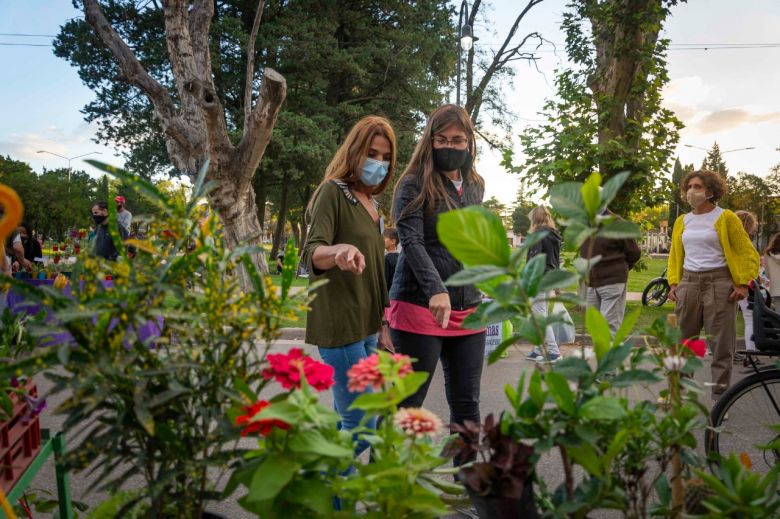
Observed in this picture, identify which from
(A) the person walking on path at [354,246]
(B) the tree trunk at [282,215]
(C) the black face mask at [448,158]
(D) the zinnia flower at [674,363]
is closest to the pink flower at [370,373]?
(D) the zinnia flower at [674,363]

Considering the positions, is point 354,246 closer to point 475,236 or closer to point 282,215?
point 475,236

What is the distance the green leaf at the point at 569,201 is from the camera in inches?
40.5

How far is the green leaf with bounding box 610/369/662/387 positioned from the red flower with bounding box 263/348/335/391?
52 cm

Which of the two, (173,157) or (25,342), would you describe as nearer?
(25,342)

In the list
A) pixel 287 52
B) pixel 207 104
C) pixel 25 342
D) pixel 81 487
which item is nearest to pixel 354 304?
pixel 25 342

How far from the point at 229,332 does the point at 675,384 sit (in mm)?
865

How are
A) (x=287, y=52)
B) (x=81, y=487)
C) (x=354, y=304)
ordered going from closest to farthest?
1. (x=354, y=304)
2. (x=81, y=487)
3. (x=287, y=52)

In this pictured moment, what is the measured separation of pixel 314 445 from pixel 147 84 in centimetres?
1049

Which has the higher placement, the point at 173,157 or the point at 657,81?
the point at 657,81

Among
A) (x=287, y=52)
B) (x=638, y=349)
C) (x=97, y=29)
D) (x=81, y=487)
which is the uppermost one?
(x=287, y=52)

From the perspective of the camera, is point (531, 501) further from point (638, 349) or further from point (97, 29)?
point (97, 29)

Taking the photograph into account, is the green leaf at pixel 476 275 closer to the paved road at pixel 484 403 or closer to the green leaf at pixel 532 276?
the green leaf at pixel 532 276

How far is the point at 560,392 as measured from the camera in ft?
3.20

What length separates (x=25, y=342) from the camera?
1.63 meters
